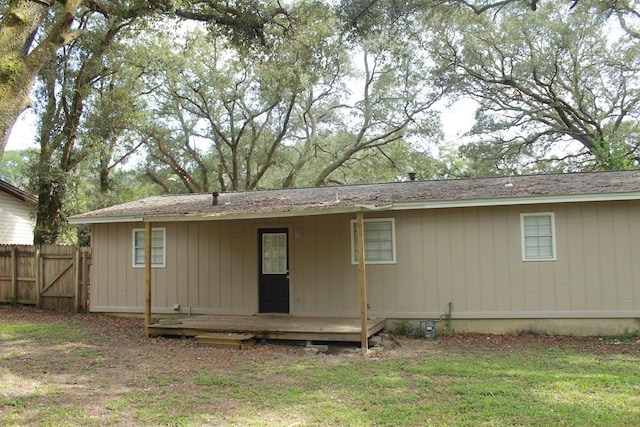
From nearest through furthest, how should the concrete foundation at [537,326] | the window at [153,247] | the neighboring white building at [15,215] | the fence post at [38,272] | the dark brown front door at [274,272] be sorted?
the concrete foundation at [537,326] < the dark brown front door at [274,272] < the window at [153,247] < the fence post at [38,272] < the neighboring white building at [15,215]

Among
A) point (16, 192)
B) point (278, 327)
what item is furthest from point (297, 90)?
point (278, 327)

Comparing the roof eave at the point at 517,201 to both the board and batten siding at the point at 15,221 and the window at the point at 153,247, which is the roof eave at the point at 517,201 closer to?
the window at the point at 153,247

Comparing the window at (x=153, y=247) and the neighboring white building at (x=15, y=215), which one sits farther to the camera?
the neighboring white building at (x=15, y=215)

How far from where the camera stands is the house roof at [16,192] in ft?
57.7

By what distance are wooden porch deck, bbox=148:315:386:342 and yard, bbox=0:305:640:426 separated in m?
0.26

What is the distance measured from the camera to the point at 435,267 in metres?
9.77

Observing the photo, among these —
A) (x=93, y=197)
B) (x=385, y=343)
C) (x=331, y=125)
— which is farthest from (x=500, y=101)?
(x=93, y=197)

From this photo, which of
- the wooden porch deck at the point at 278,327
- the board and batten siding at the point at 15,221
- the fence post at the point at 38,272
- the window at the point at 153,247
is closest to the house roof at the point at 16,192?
the board and batten siding at the point at 15,221

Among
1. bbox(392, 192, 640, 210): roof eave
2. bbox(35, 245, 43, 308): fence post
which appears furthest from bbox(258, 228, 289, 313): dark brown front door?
bbox(35, 245, 43, 308): fence post

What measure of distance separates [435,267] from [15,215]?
1656 centimetres

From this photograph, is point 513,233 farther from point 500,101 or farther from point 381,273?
point 500,101

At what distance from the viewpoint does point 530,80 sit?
21312 mm

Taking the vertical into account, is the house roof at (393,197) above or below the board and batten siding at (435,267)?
above

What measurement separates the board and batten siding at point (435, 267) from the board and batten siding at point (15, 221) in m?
10.1
